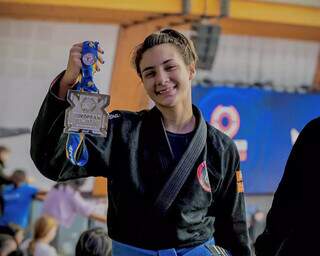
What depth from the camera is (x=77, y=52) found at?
6.51 feet

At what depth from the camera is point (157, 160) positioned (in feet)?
7.17

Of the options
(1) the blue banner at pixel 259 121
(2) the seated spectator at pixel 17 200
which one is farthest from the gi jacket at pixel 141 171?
(1) the blue banner at pixel 259 121

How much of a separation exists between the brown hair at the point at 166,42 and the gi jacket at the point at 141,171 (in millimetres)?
170

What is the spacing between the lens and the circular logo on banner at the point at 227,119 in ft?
30.5

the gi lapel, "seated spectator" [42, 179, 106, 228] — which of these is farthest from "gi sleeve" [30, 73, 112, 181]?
"seated spectator" [42, 179, 106, 228]

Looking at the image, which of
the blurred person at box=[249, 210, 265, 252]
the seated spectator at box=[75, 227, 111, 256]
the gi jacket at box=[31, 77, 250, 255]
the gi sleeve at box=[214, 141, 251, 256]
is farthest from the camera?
the blurred person at box=[249, 210, 265, 252]

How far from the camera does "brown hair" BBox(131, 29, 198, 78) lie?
2.22 meters

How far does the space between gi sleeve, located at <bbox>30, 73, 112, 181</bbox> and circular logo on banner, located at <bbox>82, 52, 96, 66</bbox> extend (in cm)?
8

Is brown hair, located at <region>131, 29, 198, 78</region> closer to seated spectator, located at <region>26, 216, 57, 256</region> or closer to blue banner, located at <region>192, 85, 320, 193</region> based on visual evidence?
seated spectator, located at <region>26, 216, 57, 256</region>

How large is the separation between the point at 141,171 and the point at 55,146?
0.90ft

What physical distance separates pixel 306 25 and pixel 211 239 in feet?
23.7

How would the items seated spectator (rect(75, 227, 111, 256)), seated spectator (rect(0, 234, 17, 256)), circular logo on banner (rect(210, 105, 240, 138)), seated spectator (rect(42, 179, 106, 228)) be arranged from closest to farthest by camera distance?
seated spectator (rect(75, 227, 111, 256))
seated spectator (rect(0, 234, 17, 256))
seated spectator (rect(42, 179, 106, 228))
circular logo on banner (rect(210, 105, 240, 138))

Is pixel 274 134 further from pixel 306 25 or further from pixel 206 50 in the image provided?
pixel 206 50

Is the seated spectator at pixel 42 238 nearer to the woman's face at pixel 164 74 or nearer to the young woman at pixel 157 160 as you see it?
the young woman at pixel 157 160
